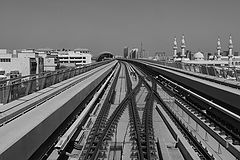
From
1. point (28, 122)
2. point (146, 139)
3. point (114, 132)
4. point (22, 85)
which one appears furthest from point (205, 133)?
point (28, 122)

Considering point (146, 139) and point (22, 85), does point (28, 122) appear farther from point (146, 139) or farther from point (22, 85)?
point (146, 139)

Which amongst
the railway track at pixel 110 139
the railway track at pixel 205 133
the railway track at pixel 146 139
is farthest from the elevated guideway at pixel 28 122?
the railway track at pixel 205 133

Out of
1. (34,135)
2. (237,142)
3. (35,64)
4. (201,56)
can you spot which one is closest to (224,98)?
(237,142)

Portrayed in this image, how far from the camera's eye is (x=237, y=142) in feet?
28.2

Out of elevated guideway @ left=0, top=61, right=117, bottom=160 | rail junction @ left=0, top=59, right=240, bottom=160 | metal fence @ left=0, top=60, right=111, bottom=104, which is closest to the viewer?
elevated guideway @ left=0, top=61, right=117, bottom=160

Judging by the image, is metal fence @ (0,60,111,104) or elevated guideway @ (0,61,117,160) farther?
metal fence @ (0,60,111,104)

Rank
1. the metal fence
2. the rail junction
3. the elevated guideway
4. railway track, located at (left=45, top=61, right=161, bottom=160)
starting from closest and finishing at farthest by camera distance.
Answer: the elevated guideway
the rail junction
the metal fence
railway track, located at (left=45, top=61, right=161, bottom=160)

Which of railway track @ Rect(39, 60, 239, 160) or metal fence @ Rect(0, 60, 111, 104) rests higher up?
metal fence @ Rect(0, 60, 111, 104)

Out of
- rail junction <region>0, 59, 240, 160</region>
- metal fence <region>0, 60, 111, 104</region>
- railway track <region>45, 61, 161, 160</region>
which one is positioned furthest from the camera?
railway track <region>45, 61, 161, 160</region>

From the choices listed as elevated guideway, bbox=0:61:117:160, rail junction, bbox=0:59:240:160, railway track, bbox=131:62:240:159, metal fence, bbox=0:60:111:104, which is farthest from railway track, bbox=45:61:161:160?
metal fence, bbox=0:60:111:104

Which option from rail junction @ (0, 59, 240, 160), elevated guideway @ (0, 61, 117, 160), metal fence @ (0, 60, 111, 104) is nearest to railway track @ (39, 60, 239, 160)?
rail junction @ (0, 59, 240, 160)

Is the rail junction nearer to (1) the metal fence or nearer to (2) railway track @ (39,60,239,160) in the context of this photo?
(2) railway track @ (39,60,239,160)

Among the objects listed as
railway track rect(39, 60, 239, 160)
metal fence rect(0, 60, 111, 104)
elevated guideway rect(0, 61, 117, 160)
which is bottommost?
railway track rect(39, 60, 239, 160)

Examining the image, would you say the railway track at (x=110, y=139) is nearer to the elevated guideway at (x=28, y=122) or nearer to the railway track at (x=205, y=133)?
the elevated guideway at (x=28, y=122)
